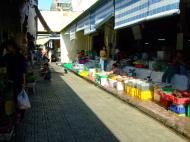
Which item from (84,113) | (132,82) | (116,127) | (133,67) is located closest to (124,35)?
(133,67)

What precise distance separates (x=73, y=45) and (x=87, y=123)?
29246 mm

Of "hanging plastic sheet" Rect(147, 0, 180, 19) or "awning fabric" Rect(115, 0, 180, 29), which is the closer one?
"hanging plastic sheet" Rect(147, 0, 180, 19)

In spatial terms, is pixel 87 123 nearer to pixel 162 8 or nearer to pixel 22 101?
pixel 22 101

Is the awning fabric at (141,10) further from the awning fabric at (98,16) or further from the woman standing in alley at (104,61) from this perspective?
the woman standing in alley at (104,61)

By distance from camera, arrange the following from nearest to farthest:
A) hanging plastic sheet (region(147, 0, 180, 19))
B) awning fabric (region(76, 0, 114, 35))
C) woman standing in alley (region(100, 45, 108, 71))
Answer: hanging plastic sheet (region(147, 0, 180, 19))
awning fabric (region(76, 0, 114, 35))
woman standing in alley (region(100, 45, 108, 71))

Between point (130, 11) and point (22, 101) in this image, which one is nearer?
point (22, 101)

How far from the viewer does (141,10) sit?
11.2m

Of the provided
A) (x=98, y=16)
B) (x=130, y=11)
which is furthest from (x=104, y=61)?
(x=130, y=11)

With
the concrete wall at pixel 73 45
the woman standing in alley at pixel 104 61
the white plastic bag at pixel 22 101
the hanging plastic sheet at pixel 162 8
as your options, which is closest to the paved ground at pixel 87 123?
the white plastic bag at pixel 22 101

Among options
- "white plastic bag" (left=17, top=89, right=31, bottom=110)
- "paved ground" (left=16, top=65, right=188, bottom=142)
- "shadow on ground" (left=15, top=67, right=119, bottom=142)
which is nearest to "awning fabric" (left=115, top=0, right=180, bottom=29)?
"paved ground" (left=16, top=65, right=188, bottom=142)

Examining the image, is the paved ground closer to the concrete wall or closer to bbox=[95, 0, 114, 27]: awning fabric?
bbox=[95, 0, 114, 27]: awning fabric

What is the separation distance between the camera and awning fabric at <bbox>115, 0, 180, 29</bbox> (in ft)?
29.0

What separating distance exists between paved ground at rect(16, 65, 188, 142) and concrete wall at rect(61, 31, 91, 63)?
1889cm

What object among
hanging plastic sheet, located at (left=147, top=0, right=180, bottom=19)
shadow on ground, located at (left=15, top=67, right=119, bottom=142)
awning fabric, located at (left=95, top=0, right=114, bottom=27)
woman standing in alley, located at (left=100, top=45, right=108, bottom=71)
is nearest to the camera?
shadow on ground, located at (left=15, top=67, right=119, bottom=142)
